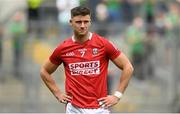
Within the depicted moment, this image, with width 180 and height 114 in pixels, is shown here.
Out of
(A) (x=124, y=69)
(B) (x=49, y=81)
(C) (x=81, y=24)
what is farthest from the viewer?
(B) (x=49, y=81)

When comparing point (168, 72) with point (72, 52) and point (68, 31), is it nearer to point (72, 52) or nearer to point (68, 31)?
point (68, 31)

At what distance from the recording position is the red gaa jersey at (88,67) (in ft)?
30.5

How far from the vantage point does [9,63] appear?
17.9 meters

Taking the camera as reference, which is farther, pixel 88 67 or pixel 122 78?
pixel 122 78

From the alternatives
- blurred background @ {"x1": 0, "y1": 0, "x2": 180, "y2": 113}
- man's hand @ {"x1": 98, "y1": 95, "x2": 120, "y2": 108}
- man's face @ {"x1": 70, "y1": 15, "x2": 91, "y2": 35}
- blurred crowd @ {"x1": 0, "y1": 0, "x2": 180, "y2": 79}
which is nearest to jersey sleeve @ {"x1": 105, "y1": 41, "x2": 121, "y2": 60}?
man's face @ {"x1": 70, "y1": 15, "x2": 91, "y2": 35}

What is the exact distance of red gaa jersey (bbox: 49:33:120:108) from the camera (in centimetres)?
930

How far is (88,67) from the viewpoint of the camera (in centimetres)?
930

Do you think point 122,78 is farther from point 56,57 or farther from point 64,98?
point 56,57

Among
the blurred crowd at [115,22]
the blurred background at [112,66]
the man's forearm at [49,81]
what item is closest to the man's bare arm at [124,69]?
the man's forearm at [49,81]

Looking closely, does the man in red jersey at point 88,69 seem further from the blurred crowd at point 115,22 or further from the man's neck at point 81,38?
the blurred crowd at point 115,22

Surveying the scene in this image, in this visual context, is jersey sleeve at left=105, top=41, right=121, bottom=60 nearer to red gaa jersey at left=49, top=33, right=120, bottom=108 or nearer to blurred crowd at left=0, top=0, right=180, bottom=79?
red gaa jersey at left=49, top=33, right=120, bottom=108

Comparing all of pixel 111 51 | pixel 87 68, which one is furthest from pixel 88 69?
pixel 111 51

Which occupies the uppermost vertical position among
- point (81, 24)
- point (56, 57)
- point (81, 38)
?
point (81, 24)

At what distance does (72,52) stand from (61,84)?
8.17 meters
